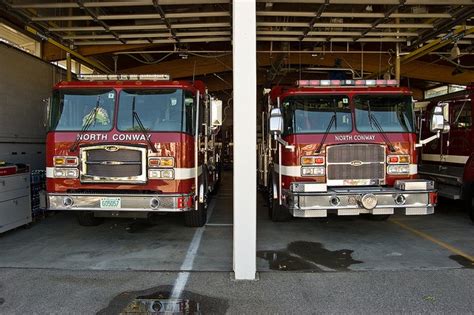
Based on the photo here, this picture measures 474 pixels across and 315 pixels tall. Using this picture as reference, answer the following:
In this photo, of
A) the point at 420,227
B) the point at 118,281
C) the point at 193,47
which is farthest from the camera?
the point at 193,47

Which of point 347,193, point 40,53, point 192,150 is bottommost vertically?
point 347,193

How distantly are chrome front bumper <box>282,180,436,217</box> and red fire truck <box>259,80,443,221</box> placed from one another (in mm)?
14

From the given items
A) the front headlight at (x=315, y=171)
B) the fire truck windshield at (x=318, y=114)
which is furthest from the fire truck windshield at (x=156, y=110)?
the front headlight at (x=315, y=171)

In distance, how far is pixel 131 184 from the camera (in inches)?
278

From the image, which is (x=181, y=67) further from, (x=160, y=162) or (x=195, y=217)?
(x=160, y=162)

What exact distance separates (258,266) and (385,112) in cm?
355

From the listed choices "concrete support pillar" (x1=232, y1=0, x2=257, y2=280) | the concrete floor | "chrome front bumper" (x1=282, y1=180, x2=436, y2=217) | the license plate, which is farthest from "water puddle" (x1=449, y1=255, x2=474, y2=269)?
the license plate

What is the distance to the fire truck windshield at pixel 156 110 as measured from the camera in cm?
722

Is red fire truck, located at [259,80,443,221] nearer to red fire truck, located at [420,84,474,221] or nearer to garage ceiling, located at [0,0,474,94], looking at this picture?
garage ceiling, located at [0,0,474,94]

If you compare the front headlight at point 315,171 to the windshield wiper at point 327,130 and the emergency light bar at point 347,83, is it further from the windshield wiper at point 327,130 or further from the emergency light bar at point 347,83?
the emergency light bar at point 347,83

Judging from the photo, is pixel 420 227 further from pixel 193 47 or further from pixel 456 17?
pixel 193 47

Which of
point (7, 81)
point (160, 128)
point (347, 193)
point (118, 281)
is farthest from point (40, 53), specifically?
point (347, 193)

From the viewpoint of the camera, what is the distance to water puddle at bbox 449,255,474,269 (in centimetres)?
598

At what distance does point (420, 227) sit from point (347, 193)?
9.32 feet
